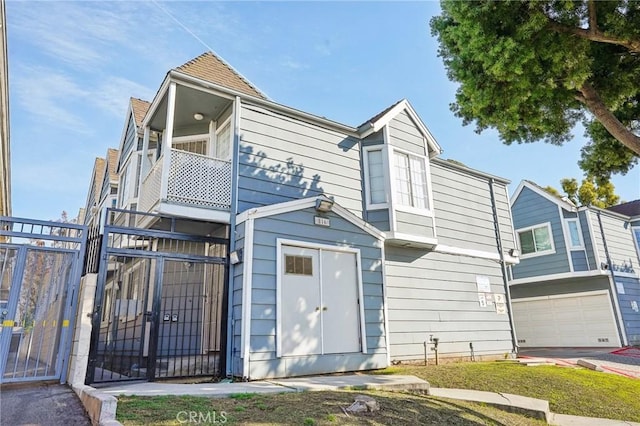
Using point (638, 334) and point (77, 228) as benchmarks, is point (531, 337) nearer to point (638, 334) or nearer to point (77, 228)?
point (638, 334)

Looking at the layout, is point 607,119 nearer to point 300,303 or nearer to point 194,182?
point 300,303

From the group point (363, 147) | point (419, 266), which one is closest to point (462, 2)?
point (363, 147)

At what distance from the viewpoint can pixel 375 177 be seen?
10.1 m

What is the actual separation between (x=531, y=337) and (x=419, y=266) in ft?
43.9

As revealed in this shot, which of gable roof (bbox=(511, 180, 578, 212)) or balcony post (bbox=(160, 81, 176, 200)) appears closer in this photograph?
balcony post (bbox=(160, 81, 176, 200))

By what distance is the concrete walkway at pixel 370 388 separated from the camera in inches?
193

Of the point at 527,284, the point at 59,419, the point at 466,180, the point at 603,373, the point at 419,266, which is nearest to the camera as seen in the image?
the point at 59,419

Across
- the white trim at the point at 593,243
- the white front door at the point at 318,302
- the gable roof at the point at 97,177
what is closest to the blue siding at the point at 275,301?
the white front door at the point at 318,302

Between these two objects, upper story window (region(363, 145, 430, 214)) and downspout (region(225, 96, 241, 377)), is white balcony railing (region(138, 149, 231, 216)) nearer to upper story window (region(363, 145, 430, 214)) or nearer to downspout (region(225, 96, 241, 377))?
downspout (region(225, 96, 241, 377))

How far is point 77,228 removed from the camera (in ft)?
21.4

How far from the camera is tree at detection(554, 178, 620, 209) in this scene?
89.8ft

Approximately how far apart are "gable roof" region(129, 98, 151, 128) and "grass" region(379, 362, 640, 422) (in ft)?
33.1

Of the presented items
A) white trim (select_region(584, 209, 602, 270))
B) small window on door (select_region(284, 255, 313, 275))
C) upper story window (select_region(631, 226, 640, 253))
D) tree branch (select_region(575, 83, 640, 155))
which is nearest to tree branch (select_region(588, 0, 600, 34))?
tree branch (select_region(575, 83, 640, 155))

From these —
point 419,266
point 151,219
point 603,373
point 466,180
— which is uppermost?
point 466,180
